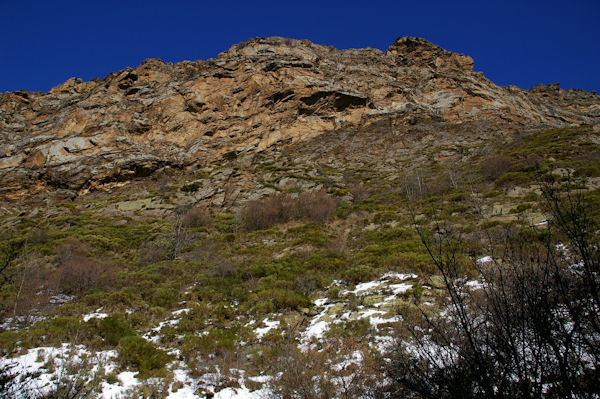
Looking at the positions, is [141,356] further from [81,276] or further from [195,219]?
[195,219]

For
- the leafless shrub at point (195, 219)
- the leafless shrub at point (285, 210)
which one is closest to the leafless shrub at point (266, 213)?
the leafless shrub at point (285, 210)

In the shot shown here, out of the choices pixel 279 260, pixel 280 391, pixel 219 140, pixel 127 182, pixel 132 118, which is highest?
pixel 132 118

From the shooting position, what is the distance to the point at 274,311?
25.9ft

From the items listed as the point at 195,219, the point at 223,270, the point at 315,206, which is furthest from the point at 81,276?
the point at 315,206

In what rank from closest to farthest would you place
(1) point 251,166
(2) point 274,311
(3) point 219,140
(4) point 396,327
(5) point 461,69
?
1. (4) point 396,327
2. (2) point 274,311
3. (1) point 251,166
4. (3) point 219,140
5. (5) point 461,69

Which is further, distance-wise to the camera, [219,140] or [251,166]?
[219,140]

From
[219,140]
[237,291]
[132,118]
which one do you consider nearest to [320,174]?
[219,140]

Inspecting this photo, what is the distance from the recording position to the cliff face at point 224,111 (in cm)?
2988

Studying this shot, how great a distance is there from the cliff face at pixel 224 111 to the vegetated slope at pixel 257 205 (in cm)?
26

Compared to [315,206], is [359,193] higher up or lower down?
higher up

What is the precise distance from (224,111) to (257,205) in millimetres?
20735

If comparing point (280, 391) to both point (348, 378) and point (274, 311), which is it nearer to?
point (348, 378)

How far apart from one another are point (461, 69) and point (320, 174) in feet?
105

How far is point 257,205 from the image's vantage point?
61.8ft
